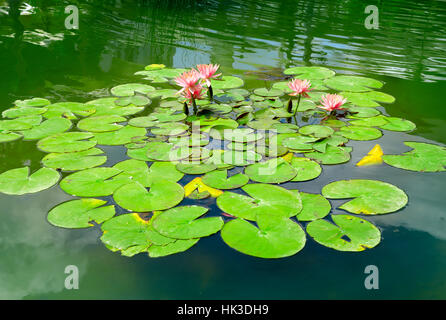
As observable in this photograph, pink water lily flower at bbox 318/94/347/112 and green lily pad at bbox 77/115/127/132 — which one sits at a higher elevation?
pink water lily flower at bbox 318/94/347/112

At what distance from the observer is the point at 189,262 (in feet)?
4.49

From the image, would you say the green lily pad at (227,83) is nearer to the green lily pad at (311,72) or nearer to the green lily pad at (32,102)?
the green lily pad at (311,72)

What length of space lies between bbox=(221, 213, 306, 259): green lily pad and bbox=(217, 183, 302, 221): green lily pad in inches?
1.9

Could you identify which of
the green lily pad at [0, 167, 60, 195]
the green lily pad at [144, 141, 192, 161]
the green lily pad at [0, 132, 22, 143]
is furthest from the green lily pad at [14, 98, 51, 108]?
the green lily pad at [144, 141, 192, 161]

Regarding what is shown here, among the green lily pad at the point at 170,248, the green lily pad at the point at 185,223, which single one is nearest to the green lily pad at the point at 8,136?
→ the green lily pad at the point at 185,223

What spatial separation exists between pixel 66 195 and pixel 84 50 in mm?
2526

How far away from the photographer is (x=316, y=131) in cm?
229

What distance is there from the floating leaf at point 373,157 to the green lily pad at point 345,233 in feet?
1.78

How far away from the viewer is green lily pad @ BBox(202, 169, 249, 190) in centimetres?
179

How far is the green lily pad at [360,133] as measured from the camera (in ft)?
7.41

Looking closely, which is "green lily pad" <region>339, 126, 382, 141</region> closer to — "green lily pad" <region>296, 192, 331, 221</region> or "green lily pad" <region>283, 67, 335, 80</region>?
"green lily pad" <region>296, 192, 331, 221</region>

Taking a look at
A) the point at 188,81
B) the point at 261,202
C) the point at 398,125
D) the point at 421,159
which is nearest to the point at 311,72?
the point at 398,125

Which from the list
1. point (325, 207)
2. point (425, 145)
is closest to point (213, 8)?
point (425, 145)
